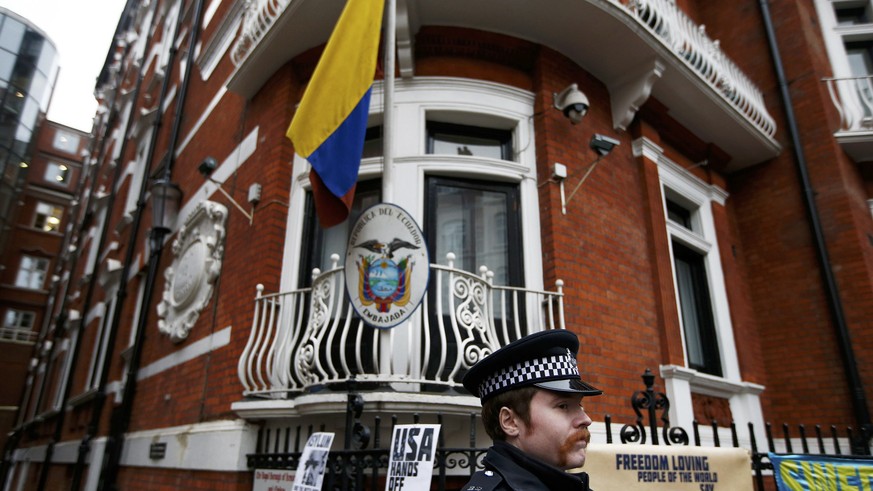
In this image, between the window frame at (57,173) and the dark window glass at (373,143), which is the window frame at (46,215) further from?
the dark window glass at (373,143)

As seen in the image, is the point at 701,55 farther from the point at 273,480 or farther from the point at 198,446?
the point at 198,446

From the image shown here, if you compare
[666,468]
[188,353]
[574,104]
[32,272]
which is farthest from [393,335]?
[32,272]

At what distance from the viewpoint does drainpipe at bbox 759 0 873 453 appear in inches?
263

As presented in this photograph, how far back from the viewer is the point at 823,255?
725 centimetres

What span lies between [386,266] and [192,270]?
13.2 feet

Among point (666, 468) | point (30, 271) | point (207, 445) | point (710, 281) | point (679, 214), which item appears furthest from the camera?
point (30, 271)

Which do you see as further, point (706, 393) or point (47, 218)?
point (47, 218)

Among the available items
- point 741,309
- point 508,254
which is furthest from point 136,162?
point 741,309

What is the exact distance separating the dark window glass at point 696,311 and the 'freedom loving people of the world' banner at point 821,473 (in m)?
3.40

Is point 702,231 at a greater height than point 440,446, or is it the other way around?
point 702,231

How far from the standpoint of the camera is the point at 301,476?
146 inches

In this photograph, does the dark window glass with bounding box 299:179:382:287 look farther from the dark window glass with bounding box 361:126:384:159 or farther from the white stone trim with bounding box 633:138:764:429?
the white stone trim with bounding box 633:138:764:429

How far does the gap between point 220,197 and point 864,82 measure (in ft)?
31.9

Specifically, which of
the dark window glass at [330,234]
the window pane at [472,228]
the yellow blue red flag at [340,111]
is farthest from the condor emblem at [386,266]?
the dark window glass at [330,234]
